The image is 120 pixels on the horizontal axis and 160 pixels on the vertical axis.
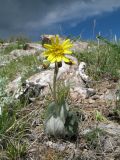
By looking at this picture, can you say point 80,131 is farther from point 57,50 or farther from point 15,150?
point 57,50

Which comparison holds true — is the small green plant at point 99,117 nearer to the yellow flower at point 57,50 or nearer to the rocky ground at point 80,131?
the rocky ground at point 80,131

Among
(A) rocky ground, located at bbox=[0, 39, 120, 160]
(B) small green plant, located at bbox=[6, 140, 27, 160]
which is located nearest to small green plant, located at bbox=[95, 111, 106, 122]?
(A) rocky ground, located at bbox=[0, 39, 120, 160]

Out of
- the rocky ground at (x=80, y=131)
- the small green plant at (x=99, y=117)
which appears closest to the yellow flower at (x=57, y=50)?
the rocky ground at (x=80, y=131)

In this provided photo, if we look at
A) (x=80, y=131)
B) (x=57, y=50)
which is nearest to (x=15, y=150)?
(x=80, y=131)

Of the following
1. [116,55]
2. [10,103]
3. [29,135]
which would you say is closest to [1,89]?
[10,103]

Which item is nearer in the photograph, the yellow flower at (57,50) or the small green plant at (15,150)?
the yellow flower at (57,50)

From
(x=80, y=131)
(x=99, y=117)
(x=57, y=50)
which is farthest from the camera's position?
(x=99, y=117)

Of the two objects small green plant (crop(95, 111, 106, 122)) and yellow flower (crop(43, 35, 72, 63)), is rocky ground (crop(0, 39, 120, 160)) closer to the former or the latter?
small green plant (crop(95, 111, 106, 122))

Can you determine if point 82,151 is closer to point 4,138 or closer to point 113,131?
point 113,131
